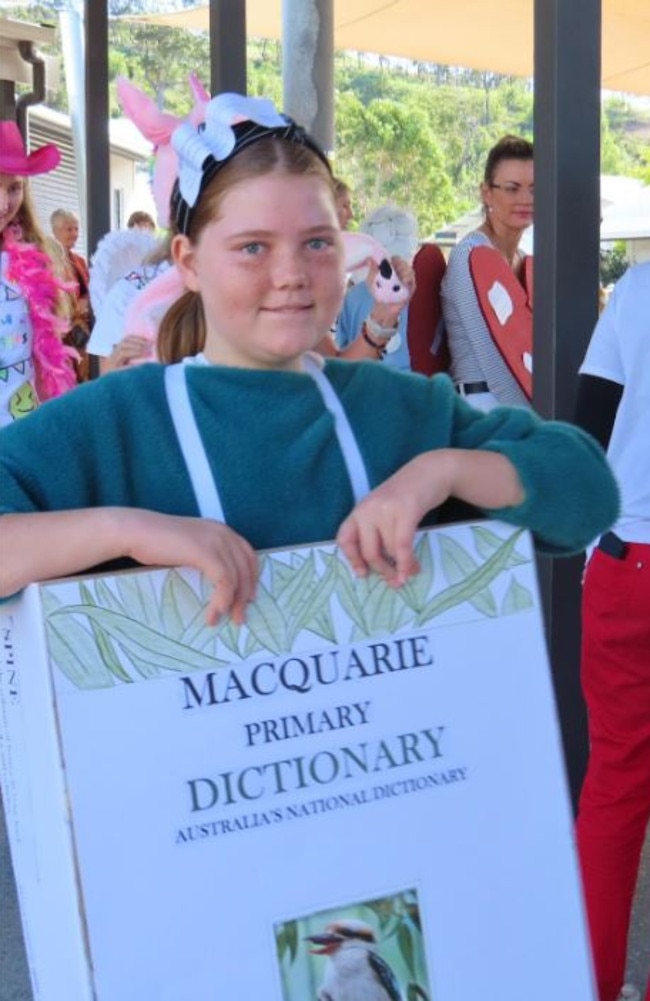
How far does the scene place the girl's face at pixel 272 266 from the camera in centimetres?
147

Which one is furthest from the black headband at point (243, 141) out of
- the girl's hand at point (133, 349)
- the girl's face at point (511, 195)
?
the girl's face at point (511, 195)

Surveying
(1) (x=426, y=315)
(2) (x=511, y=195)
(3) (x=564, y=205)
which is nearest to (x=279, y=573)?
(3) (x=564, y=205)

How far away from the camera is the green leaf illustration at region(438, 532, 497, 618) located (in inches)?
55.1

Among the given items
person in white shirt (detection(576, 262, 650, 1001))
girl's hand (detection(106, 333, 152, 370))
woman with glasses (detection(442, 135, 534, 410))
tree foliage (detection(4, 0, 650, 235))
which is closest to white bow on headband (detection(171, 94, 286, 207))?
girl's hand (detection(106, 333, 152, 370))

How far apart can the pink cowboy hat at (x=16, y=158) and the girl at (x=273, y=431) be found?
335 cm

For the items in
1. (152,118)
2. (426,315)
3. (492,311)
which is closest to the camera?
(152,118)

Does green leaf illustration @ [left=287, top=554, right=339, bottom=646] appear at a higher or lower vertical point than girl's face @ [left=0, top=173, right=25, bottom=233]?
lower

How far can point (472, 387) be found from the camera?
13.3 ft

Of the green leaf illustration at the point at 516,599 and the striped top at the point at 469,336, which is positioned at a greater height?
the striped top at the point at 469,336

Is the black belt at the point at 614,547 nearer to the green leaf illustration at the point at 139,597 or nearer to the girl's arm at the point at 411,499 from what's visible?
the girl's arm at the point at 411,499

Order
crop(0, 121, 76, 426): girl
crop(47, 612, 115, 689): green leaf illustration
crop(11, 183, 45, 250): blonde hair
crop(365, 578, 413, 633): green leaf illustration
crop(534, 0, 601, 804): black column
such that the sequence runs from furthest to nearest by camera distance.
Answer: crop(11, 183, 45, 250): blonde hair
crop(0, 121, 76, 426): girl
crop(534, 0, 601, 804): black column
crop(365, 578, 413, 633): green leaf illustration
crop(47, 612, 115, 689): green leaf illustration

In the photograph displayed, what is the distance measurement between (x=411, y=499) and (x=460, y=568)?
0.09 metres

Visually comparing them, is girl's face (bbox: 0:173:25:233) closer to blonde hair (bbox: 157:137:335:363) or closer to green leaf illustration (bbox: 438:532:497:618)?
blonde hair (bbox: 157:137:335:363)

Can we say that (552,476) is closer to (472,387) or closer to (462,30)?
(472,387)
